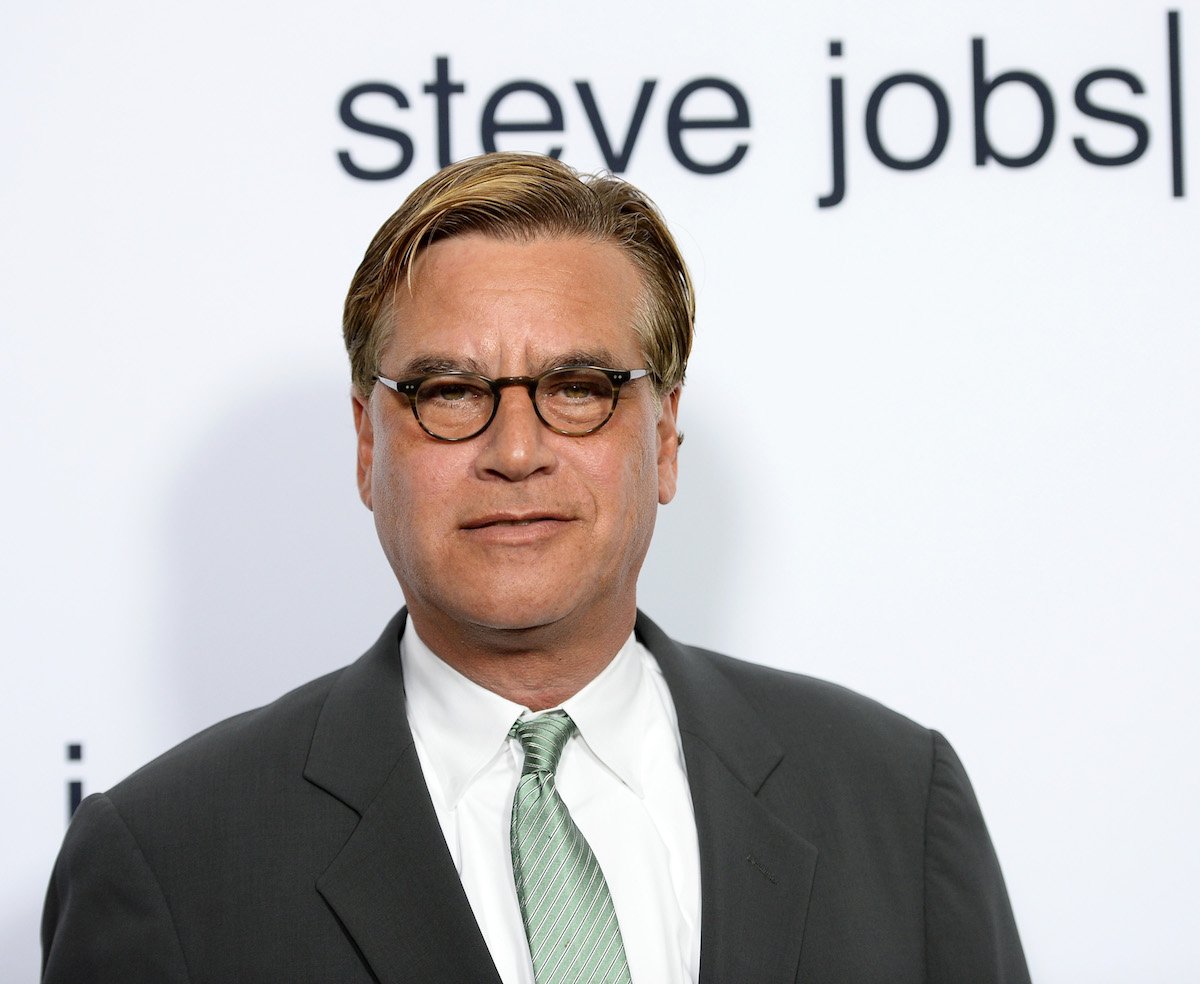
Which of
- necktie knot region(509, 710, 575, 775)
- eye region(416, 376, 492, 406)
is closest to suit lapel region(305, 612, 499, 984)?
necktie knot region(509, 710, 575, 775)

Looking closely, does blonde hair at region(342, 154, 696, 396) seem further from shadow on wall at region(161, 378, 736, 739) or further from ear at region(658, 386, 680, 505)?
shadow on wall at region(161, 378, 736, 739)

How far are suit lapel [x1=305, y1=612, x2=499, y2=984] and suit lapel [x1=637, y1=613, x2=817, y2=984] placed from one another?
0.91 feet

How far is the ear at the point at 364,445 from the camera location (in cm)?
182

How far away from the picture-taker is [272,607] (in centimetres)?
249

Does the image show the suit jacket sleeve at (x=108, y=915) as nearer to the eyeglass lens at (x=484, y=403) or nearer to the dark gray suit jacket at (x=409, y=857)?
the dark gray suit jacket at (x=409, y=857)

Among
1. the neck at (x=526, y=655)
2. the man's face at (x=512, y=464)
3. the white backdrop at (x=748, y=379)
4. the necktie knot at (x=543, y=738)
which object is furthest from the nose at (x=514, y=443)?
the white backdrop at (x=748, y=379)

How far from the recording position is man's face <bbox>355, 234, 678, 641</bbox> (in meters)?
1.64

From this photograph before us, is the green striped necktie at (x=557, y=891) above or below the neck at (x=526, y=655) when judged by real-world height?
below

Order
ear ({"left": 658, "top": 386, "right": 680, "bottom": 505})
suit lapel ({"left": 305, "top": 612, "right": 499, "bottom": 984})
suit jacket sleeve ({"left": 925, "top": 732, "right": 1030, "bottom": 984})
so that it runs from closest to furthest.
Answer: suit lapel ({"left": 305, "top": 612, "right": 499, "bottom": 984}) < suit jacket sleeve ({"left": 925, "top": 732, "right": 1030, "bottom": 984}) < ear ({"left": 658, "top": 386, "right": 680, "bottom": 505})

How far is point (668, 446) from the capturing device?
192 cm

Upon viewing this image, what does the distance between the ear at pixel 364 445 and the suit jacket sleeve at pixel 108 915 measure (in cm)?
49

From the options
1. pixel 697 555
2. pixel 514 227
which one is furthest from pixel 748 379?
pixel 514 227

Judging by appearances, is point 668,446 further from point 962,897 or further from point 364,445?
point 962,897

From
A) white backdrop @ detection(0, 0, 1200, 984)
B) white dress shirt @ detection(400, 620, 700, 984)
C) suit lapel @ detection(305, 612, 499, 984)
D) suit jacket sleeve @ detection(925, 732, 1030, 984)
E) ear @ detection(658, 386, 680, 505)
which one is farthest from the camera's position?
white backdrop @ detection(0, 0, 1200, 984)
